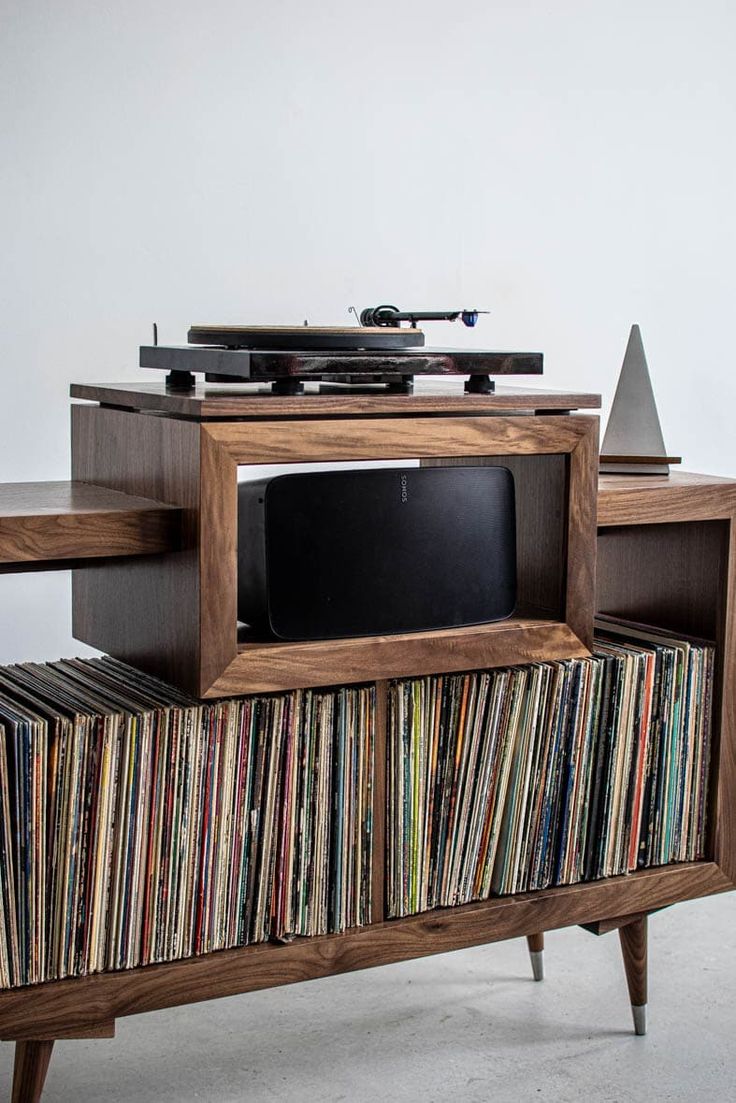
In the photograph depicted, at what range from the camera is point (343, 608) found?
1475mm

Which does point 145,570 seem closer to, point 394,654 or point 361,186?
point 394,654

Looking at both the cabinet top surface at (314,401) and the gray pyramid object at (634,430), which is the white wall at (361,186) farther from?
the gray pyramid object at (634,430)

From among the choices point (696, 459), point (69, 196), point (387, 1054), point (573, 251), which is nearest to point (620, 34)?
point (573, 251)

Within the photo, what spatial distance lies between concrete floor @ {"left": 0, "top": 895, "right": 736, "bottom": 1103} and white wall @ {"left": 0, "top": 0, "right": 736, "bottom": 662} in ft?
2.07

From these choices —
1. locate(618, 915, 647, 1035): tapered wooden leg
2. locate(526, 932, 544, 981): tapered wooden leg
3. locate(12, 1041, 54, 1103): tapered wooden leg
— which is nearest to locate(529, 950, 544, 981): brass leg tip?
locate(526, 932, 544, 981): tapered wooden leg

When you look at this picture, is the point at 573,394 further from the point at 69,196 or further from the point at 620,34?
the point at 620,34

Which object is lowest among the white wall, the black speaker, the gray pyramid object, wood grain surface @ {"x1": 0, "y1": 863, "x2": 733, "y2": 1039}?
wood grain surface @ {"x1": 0, "y1": 863, "x2": 733, "y2": 1039}

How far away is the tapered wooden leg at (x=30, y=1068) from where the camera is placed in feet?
4.74

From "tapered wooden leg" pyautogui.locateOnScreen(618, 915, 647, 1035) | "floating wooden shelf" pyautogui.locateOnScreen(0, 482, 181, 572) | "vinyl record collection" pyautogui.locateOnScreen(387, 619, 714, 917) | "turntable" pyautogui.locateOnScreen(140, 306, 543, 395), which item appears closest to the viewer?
"floating wooden shelf" pyautogui.locateOnScreen(0, 482, 181, 572)

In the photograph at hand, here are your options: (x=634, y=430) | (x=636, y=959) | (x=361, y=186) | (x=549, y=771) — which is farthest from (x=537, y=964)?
(x=361, y=186)

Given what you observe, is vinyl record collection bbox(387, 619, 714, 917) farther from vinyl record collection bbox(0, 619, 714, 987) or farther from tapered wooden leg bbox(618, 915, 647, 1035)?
tapered wooden leg bbox(618, 915, 647, 1035)

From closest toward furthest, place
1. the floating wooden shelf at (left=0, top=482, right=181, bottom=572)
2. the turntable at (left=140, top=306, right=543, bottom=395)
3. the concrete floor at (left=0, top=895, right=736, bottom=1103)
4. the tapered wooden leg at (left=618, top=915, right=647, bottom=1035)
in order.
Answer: the floating wooden shelf at (left=0, top=482, right=181, bottom=572) → the turntable at (left=140, top=306, right=543, bottom=395) → the concrete floor at (left=0, top=895, right=736, bottom=1103) → the tapered wooden leg at (left=618, top=915, right=647, bottom=1035)

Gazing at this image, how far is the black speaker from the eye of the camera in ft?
4.73

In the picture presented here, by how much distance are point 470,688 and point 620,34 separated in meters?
1.50
